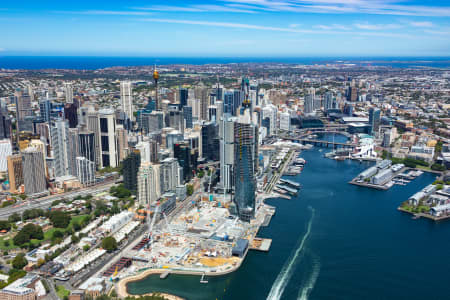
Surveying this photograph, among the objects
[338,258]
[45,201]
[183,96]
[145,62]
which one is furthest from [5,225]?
[145,62]

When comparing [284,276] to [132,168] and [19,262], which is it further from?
[132,168]

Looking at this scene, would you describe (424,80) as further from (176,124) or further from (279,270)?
(279,270)

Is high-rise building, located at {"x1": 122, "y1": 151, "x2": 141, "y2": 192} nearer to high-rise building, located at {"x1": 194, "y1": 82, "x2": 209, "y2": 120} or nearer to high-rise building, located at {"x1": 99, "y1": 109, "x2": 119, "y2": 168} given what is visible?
high-rise building, located at {"x1": 99, "y1": 109, "x2": 119, "y2": 168}

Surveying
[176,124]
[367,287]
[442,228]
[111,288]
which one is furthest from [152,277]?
[176,124]

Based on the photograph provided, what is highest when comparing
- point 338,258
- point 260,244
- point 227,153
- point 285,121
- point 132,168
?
point 227,153

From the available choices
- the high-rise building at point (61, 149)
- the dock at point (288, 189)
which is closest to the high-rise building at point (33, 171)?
the high-rise building at point (61, 149)

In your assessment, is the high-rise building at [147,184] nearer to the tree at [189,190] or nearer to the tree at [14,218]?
the tree at [189,190]
